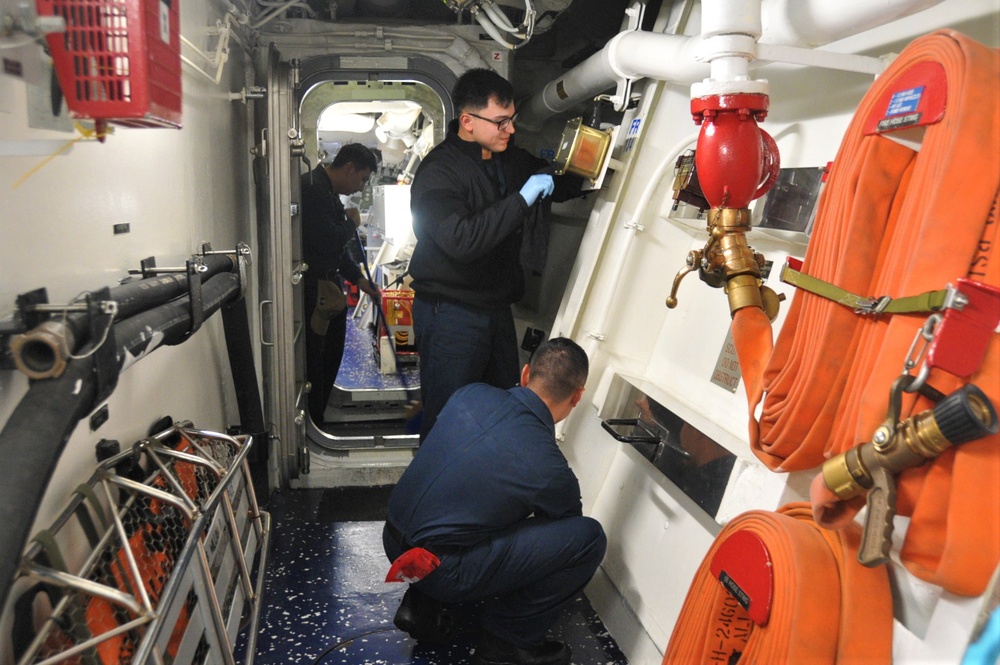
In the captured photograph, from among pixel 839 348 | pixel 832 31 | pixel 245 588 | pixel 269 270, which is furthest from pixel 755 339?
pixel 269 270

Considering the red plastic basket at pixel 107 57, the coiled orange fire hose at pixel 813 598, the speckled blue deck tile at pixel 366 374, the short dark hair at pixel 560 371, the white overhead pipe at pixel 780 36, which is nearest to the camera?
the red plastic basket at pixel 107 57

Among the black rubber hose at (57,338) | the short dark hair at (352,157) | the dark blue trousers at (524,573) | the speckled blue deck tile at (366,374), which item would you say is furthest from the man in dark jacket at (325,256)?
the black rubber hose at (57,338)

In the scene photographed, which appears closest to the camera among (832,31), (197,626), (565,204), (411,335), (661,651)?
(832,31)

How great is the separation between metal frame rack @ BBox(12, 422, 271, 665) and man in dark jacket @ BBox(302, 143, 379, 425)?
1.86 m

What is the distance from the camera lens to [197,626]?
1577 mm

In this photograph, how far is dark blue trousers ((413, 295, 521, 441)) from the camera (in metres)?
2.92

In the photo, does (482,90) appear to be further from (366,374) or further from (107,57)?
(366,374)

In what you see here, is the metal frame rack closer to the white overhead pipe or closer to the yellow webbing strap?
the yellow webbing strap

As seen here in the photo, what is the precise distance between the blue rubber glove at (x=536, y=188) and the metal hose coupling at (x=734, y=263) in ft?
4.11

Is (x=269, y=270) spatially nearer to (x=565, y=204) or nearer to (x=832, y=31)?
(x=565, y=204)

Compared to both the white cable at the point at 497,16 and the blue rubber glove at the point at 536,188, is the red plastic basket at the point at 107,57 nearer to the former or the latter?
the blue rubber glove at the point at 536,188

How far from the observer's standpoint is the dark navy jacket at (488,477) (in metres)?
2.07

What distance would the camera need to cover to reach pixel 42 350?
106 centimetres

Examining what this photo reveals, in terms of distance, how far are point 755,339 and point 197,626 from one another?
154 centimetres
